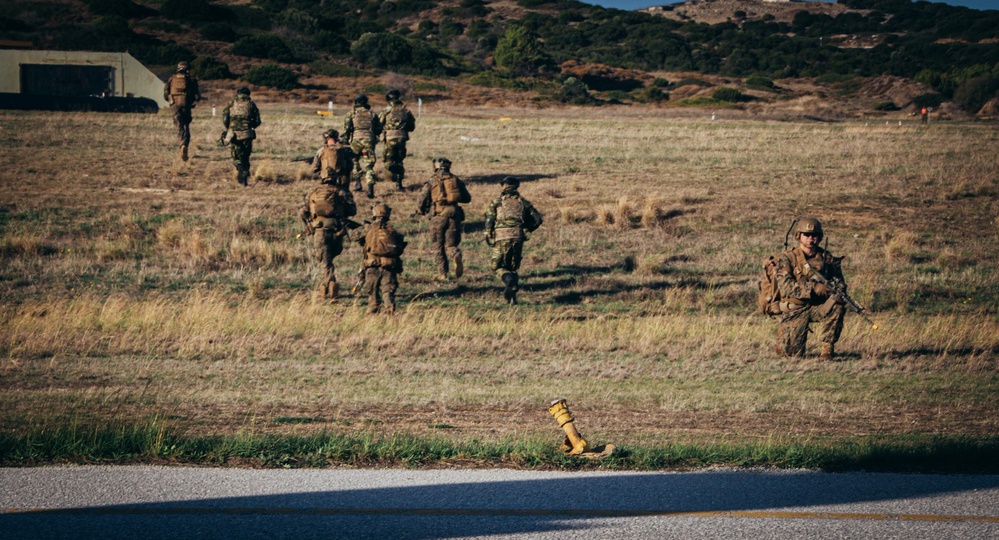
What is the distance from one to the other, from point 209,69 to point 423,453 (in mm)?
50360

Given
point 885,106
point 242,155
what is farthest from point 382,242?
point 885,106

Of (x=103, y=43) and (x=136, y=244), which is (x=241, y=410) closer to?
(x=136, y=244)

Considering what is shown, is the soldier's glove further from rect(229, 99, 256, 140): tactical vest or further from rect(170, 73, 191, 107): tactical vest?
rect(170, 73, 191, 107): tactical vest

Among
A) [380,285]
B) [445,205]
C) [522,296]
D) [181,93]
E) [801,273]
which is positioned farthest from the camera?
[181,93]

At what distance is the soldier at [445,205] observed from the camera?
663 inches

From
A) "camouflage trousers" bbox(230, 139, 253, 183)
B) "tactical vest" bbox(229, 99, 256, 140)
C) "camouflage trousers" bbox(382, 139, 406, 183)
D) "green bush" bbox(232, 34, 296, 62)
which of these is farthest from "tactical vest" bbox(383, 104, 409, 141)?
"green bush" bbox(232, 34, 296, 62)

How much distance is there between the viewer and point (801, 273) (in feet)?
40.0

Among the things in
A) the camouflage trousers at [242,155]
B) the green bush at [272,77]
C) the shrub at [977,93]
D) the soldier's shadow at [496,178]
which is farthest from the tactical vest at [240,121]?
the shrub at [977,93]

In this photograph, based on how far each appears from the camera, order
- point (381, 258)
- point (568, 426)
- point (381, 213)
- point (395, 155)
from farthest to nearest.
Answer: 1. point (395, 155)
2. point (381, 258)
3. point (381, 213)
4. point (568, 426)

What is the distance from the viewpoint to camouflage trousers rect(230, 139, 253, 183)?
879 inches

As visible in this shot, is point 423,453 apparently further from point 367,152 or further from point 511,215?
point 367,152

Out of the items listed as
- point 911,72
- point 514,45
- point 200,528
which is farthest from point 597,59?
point 200,528

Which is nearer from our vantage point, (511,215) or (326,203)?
(326,203)

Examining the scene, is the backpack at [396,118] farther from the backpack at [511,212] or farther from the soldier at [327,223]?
the backpack at [511,212]
